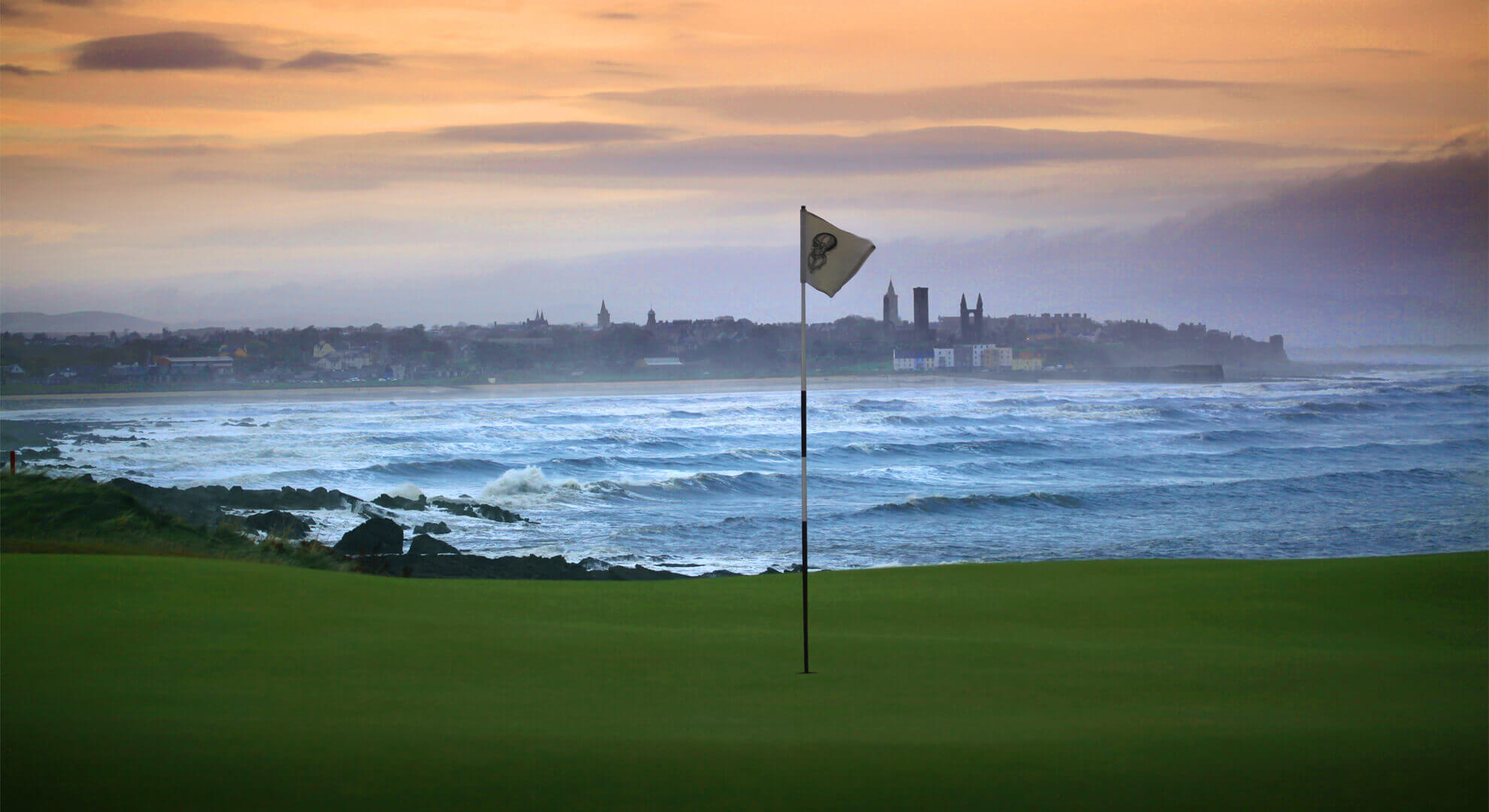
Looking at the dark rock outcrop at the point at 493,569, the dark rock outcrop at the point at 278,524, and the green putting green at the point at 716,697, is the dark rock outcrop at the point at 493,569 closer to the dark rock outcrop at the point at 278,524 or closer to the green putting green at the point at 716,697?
the dark rock outcrop at the point at 278,524

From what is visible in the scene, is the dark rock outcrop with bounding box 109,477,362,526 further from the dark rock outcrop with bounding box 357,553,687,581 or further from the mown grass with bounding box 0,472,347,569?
the dark rock outcrop with bounding box 357,553,687,581

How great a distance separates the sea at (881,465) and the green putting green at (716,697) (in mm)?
9673

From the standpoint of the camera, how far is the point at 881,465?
3781 cm

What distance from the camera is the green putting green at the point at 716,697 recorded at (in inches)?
183

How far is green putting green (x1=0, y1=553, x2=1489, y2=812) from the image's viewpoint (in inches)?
183

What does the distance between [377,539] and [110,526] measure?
4.25 metres

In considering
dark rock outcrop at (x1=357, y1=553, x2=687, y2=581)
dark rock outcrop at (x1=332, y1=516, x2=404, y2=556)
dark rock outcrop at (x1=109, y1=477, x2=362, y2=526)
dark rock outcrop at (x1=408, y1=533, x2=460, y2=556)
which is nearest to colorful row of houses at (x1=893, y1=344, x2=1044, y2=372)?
dark rock outcrop at (x1=109, y1=477, x2=362, y2=526)

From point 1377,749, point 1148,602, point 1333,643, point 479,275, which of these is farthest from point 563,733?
point 479,275

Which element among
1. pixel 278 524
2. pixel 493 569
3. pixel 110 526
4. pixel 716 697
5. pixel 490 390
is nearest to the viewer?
pixel 716 697

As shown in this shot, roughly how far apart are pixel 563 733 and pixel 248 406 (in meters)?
52.3

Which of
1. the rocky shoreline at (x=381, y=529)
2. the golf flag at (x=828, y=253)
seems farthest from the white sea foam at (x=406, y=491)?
the golf flag at (x=828, y=253)

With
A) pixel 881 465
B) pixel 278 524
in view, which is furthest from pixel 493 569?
pixel 881 465

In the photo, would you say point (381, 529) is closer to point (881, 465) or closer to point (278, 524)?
point (278, 524)

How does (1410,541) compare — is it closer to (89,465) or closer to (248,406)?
(89,465)
